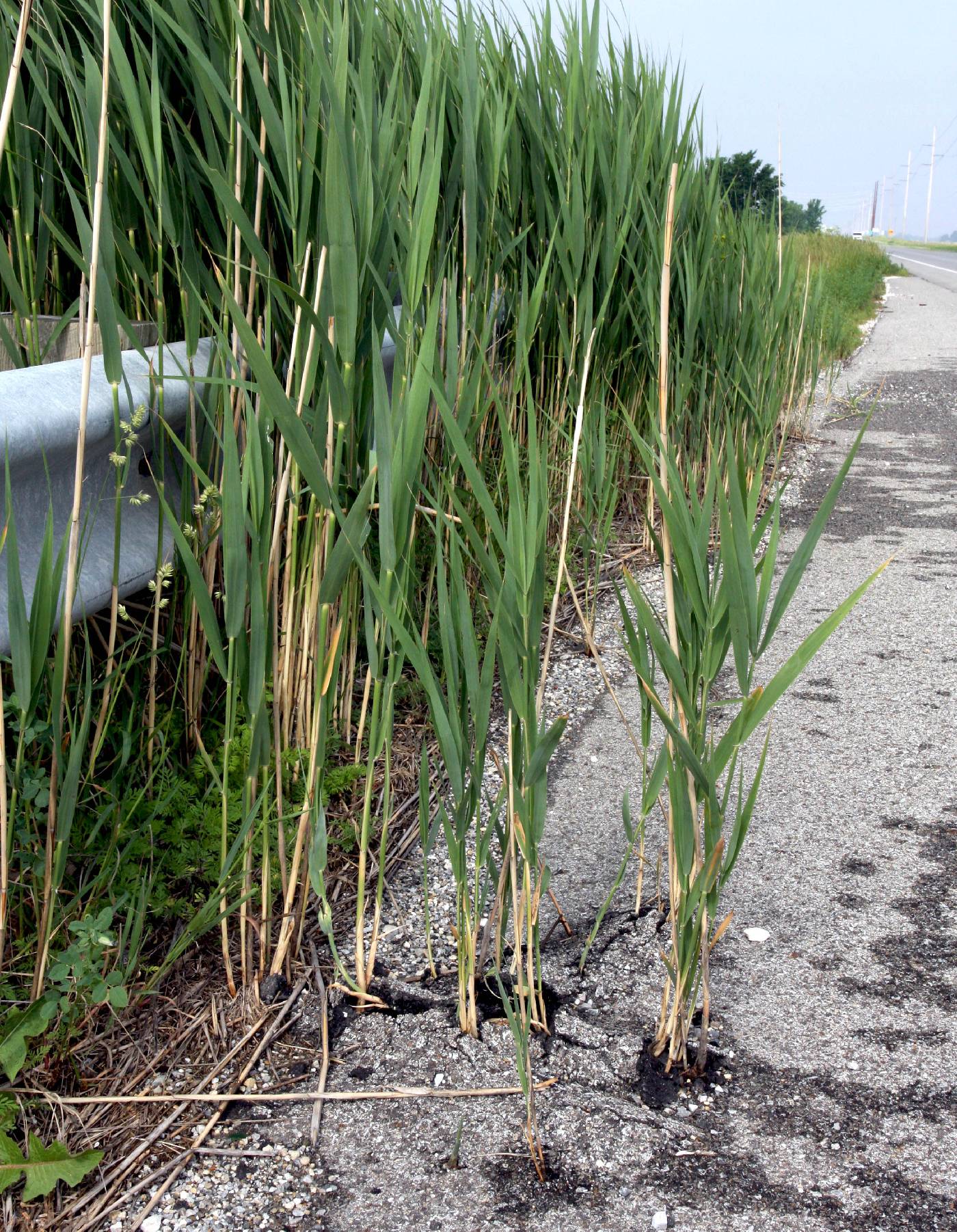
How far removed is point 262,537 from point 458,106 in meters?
1.34

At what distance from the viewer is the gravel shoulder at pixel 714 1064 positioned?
46.5 inches

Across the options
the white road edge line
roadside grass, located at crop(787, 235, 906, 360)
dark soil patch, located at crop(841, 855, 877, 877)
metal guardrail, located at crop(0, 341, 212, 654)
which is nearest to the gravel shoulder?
dark soil patch, located at crop(841, 855, 877, 877)

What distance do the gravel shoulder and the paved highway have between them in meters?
22.6

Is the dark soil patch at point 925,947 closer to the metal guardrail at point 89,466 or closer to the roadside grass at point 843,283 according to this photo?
the metal guardrail at point 89,466

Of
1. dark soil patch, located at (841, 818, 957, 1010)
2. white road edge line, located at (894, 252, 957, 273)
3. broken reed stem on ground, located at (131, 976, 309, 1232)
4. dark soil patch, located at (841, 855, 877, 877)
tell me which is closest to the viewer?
broken reed stem on ground, located at (131, 976, 309, 1232)

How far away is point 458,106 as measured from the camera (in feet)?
7.27

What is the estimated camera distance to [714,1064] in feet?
4.56

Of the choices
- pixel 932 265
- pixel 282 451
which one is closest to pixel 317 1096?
pixel 282 451

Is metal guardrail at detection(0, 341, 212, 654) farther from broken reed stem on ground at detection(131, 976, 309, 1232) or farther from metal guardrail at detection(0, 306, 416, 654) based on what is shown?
broken reed stem on ground at detection(131, 976, 309, 1232)

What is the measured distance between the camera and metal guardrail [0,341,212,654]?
1.29m

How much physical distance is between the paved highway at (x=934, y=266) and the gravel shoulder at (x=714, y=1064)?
2261 cm

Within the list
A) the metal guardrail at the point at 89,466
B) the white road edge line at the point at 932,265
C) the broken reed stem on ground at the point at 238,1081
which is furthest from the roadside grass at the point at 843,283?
the white road edge line at the point at 932,265

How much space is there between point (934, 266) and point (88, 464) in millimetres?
39076

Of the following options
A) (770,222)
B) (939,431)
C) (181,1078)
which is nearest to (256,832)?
(181,1078)
